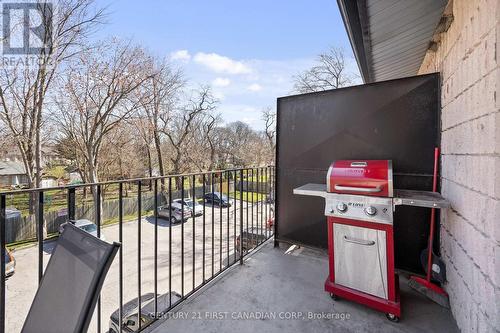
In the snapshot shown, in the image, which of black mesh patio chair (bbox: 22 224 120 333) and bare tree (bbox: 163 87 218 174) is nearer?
black mesh patio chair (bbox: 22 224 120 333)

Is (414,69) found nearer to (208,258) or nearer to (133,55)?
(208,258)

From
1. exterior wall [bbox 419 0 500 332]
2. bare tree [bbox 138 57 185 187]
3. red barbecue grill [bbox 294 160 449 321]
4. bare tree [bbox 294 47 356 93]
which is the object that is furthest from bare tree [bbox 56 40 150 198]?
exterior wall [bbox 419 0 500 332]

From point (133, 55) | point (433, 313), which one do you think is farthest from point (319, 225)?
point (133, 55)

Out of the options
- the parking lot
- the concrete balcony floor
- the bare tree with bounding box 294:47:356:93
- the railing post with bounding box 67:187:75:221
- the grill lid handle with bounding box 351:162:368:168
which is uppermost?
the bare tree with bounding box 294:47:356:93

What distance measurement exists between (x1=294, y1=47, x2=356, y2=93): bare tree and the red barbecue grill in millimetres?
12708

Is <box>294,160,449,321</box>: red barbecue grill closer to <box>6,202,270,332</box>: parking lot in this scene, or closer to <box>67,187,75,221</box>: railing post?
<box>67,187,75,221</box>: railing post

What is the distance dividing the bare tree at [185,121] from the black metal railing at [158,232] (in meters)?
3.54

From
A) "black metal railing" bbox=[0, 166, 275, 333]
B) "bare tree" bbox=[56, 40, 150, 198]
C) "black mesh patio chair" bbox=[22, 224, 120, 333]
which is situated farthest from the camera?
"bare tree" bbox=[56, 40, 150, 198]

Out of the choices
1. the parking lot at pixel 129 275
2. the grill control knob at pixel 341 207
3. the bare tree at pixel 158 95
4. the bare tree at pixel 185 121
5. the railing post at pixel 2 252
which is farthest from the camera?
the bare tree at pixel 185 121

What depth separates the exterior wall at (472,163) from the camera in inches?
46.4

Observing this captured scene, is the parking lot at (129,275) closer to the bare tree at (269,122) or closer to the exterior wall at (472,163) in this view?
the exterior wall at (472,163)

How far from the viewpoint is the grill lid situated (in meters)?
1.81

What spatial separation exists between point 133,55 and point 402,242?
12769 millimetres

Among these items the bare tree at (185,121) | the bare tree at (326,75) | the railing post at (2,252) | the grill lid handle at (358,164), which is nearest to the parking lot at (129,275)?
the grill lid handle at (358,164)
